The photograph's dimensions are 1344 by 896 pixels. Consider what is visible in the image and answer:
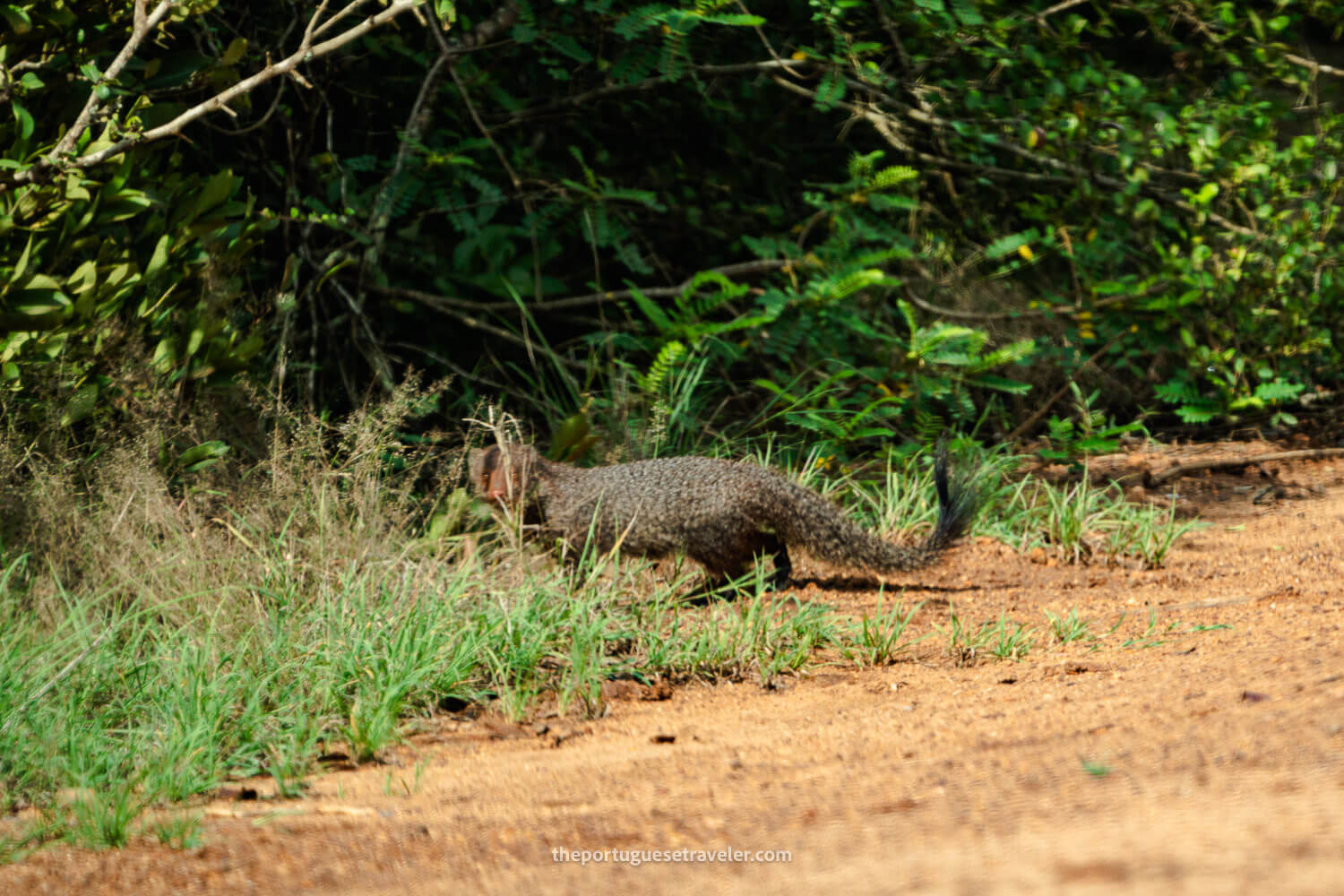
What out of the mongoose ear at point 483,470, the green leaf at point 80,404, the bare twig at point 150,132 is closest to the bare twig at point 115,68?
the bare twig at point 150,132

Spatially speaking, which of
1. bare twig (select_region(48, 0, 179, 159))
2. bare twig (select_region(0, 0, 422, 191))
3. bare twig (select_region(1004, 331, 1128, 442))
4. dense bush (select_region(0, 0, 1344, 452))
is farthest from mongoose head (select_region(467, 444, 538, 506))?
bare twig (select_region(1004, 331, 1128, 442))

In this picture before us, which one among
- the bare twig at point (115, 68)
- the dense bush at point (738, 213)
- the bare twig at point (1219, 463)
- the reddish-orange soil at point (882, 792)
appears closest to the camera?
the reddish-orange soil at point (882, 792)

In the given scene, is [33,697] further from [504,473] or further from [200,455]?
[504,473]

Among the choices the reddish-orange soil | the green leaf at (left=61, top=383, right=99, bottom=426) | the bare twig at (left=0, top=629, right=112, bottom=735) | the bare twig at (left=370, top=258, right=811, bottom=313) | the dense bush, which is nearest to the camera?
the reddish-orange soil

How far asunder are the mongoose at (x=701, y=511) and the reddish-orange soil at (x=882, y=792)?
31.2 inches

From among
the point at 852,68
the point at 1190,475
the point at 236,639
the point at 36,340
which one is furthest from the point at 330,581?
→ the point at 1190,475

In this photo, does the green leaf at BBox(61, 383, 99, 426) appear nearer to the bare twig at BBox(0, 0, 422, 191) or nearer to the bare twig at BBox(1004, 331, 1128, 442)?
the bare twig at BBox(0, 0, 422, 191)

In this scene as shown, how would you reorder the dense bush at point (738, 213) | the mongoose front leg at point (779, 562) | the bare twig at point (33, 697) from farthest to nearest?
1. the dense bush at point (738, 213)
2. the mongoose front leg at point (779, 562)
3. the bare twig at point (33, 697)

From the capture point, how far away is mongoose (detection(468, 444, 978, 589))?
13.8ft

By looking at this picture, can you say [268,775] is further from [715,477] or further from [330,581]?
[715,477]

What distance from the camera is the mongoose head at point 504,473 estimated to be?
4.27 metres

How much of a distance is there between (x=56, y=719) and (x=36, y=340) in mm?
1679

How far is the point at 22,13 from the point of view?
11.9ft

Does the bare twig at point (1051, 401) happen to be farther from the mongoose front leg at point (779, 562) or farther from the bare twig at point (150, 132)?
the bare twig at point (150, 132)
